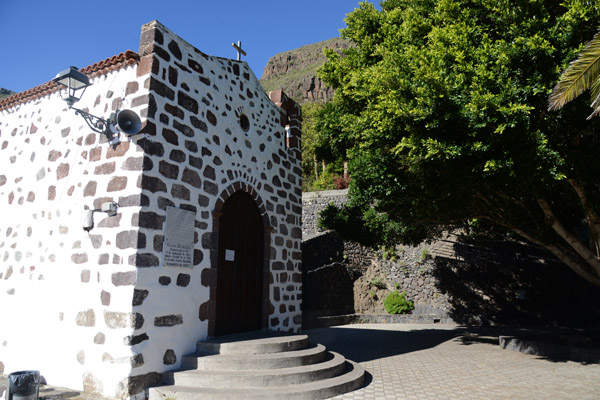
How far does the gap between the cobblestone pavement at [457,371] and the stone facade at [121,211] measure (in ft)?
8.44

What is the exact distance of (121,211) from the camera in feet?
18.8

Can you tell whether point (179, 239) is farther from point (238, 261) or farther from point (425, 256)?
point (425, 256)

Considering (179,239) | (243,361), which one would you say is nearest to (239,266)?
(179,239)

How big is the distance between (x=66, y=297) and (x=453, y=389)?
6072 mm

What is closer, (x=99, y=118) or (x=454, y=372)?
(x=99, y=118)

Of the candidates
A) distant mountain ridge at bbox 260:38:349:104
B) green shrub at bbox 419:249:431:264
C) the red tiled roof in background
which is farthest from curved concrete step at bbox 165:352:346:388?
distant mountain ridge at bbox 260:38:349:104

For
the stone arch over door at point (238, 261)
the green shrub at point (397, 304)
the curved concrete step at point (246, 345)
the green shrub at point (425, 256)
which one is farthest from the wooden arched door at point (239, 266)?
the green shrub at point (425, 256)

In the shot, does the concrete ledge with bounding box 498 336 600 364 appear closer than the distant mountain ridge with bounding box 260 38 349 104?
Yes

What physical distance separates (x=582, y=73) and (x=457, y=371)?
566 centimetres

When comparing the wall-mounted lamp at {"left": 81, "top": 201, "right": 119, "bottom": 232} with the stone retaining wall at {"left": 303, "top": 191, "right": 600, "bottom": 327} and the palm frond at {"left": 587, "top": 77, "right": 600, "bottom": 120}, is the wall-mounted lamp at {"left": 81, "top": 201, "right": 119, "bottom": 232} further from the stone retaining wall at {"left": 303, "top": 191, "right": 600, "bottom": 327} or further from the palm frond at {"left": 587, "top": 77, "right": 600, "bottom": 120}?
the stone retaining wall at {"left": 303, "top": 191, "right": 600, "bottom": 327}

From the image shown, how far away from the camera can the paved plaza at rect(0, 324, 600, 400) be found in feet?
19.5

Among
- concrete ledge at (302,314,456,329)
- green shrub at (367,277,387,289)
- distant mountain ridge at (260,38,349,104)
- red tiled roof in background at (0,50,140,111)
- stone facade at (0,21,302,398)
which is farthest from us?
distant mountain ridge at (260,38,349,104)

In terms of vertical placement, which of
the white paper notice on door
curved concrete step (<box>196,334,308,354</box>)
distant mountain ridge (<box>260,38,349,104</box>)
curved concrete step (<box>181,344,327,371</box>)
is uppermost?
distant mountain ridge (<box>260,38,349,104</box>)

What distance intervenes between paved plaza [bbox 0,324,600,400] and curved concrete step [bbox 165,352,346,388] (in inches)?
23.0
